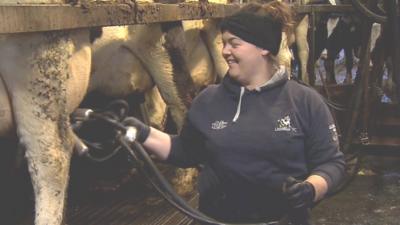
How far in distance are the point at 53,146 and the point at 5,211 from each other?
180cm

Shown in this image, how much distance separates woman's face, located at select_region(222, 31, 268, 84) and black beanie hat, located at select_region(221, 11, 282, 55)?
0.02 metres

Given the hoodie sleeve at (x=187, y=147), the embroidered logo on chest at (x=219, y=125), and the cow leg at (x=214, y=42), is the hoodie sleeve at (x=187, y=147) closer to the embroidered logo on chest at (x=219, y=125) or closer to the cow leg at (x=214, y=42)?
the embroidered logo on chest at (x=219, y=125)

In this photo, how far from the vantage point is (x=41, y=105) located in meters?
3.43

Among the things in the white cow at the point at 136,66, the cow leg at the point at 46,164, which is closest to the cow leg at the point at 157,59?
the white cow at the point at 136,66

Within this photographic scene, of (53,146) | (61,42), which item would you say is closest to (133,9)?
(61,42)

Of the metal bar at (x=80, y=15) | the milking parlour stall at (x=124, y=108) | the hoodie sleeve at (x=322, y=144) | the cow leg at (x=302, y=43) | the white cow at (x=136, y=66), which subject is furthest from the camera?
the cow leg at (x=302, y=43)

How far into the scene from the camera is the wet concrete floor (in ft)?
17.4

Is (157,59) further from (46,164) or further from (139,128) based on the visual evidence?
(139,128)

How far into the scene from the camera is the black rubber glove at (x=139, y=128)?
2.38 metres

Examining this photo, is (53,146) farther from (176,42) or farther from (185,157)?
(176,42)

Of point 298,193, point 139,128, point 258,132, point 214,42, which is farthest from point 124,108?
point 214,42

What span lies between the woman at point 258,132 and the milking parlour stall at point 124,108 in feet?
0.26

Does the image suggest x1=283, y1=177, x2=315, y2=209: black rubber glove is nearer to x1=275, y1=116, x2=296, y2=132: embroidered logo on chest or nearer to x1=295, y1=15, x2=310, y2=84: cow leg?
x1=275, y1=116, x2=296, y2=132: embroidered logo on chest

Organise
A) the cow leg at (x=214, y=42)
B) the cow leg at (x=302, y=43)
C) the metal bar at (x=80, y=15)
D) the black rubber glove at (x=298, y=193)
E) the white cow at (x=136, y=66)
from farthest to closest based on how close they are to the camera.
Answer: the cow leg at (x=302, y=43) → the cow leg at (x=214, y=42) → the white cow at (x=136, y=66) → the metal bar at (x=80, y=15) → the black rubber glove at (x=298, y=193)
